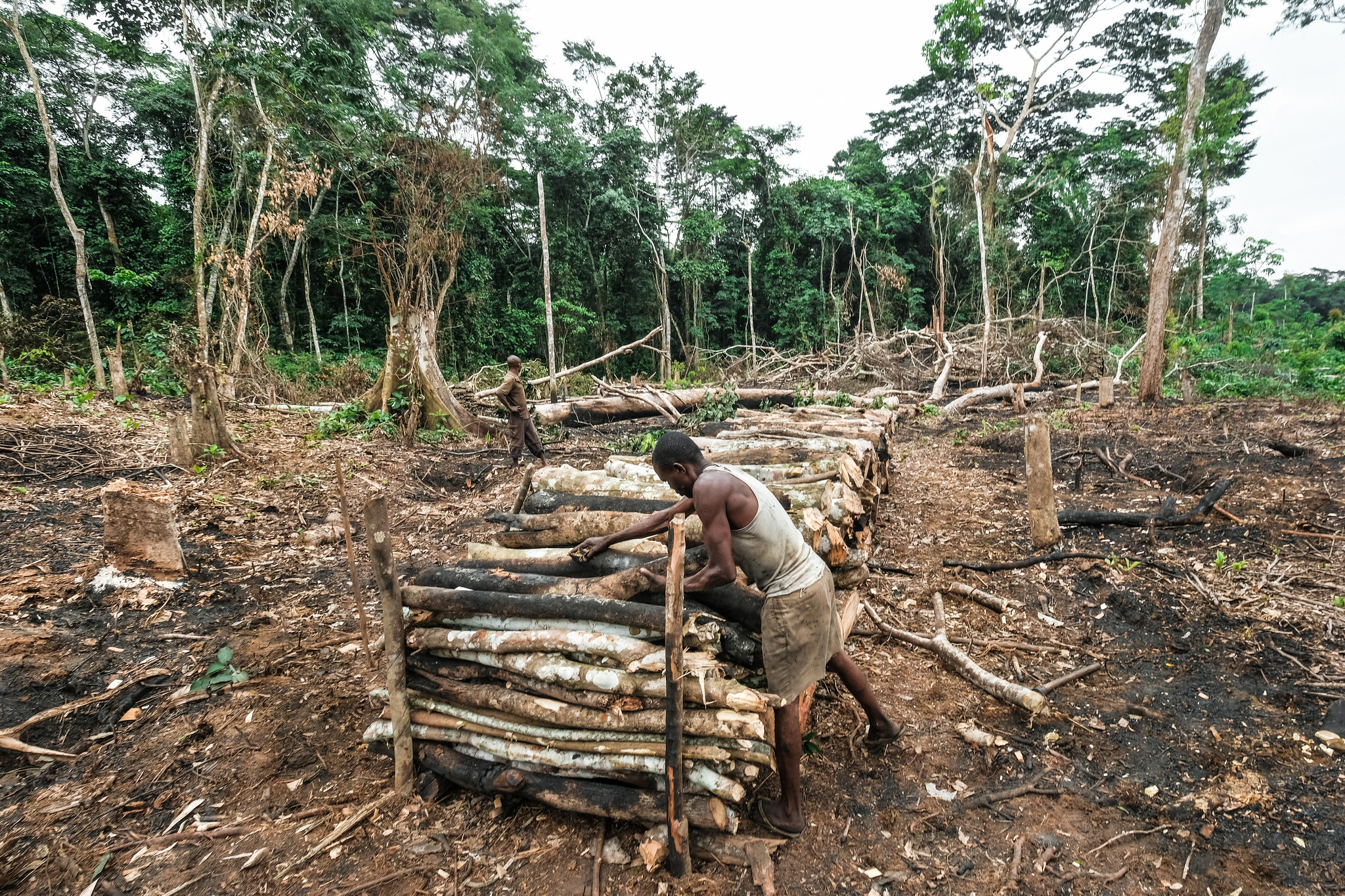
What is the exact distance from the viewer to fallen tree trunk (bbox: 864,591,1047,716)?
131 inches

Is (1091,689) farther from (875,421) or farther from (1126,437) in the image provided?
(1126,437)

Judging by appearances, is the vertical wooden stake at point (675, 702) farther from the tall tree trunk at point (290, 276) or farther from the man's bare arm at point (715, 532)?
the tall tree trunk at point (290, 276)

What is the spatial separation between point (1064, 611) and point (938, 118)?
31780mm

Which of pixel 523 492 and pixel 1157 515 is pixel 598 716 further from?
pixel 1157 515

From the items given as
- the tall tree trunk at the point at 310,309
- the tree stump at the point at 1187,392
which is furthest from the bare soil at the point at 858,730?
the tall tree trunk at the point at 310,309

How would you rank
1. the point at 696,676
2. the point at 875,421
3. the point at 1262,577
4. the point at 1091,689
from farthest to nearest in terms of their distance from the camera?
the point at 875,421 → the point at 1262,577 → the point at 1091,689 → the point at 696,676

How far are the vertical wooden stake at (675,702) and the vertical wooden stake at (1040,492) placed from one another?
4.46 metres

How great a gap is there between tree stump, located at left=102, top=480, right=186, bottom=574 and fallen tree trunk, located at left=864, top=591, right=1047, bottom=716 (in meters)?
5.97

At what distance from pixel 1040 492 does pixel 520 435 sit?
681cm

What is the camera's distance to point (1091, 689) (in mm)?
3557

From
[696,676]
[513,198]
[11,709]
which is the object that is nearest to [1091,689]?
[696,676]

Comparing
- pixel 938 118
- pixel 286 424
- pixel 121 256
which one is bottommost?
pixel 286 424

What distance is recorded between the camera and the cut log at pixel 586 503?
3773 millimetres

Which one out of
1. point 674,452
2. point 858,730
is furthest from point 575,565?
point 858,730
